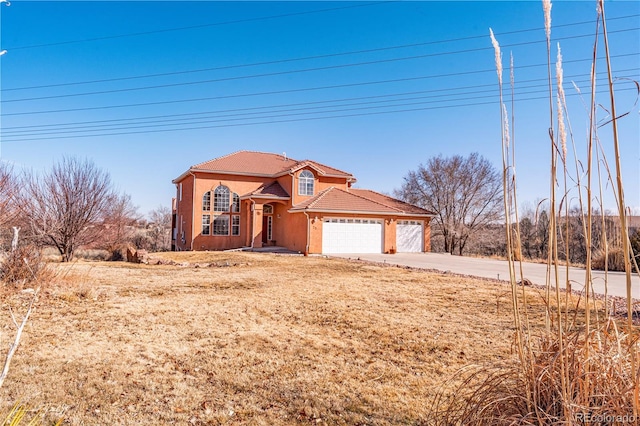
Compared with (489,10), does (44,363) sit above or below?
below

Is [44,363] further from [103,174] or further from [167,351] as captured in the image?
[103,174]

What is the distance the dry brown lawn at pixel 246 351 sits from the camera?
3123 mm

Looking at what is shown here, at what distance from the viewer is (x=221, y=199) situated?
25000 millimetres

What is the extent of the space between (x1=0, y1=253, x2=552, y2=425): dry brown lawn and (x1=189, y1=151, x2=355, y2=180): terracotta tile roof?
16.5 m

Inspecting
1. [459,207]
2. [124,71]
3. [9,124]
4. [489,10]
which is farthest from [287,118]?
[459,207]

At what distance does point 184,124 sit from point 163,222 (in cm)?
2154

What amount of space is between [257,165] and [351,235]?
10017 millimetres

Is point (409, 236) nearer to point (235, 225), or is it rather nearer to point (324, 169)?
point (324, 169)

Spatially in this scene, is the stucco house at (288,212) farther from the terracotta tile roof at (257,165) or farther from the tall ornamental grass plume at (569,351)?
the tall ornamental grass plume at (569,351)

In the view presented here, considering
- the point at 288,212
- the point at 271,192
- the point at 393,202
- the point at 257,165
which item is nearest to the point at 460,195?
the point at 393,202

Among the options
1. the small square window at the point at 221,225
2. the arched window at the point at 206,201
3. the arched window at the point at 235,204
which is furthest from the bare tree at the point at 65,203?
the arched window at the point at 235,204

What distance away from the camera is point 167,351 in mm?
4512

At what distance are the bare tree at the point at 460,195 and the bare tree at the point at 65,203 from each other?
25357mm

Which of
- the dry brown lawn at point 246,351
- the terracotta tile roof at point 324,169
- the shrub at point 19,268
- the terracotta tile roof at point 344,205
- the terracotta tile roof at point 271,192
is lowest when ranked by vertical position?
the dry brown lawn at point 246,351
